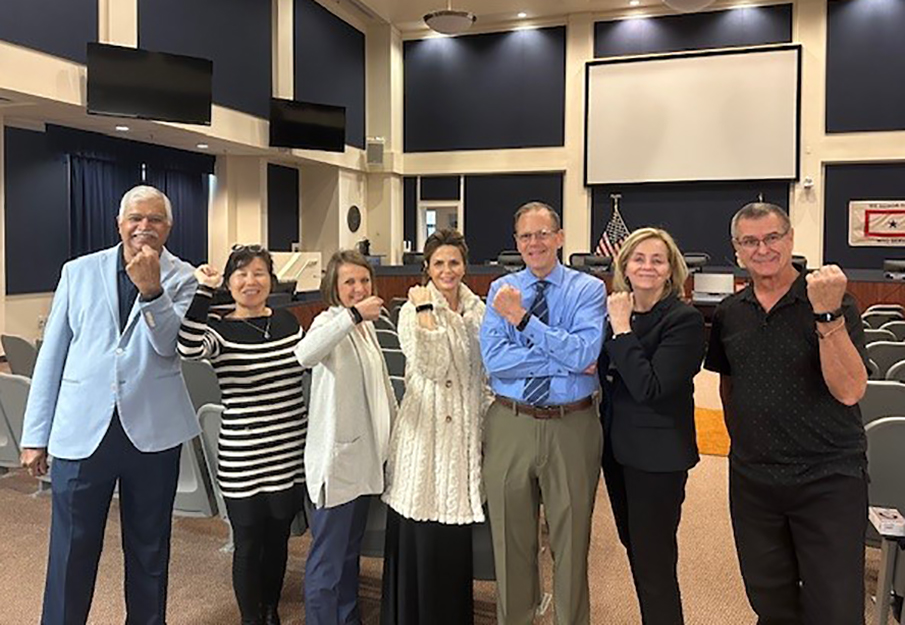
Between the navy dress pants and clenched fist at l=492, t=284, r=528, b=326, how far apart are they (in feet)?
3.95

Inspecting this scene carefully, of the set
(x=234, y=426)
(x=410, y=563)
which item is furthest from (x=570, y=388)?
(x=234, y=426)

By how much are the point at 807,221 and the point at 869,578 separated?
418 inches

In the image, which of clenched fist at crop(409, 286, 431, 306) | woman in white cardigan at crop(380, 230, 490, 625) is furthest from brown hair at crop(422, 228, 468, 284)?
clenched fist at crop(409, 286, 431, 306)

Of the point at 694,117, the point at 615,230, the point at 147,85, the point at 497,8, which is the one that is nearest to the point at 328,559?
the point at 147,85

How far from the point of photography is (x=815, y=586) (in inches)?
79.9

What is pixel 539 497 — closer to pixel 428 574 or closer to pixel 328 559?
pixel 428 574

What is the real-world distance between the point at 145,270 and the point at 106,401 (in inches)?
18.8

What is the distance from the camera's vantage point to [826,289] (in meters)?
1.84

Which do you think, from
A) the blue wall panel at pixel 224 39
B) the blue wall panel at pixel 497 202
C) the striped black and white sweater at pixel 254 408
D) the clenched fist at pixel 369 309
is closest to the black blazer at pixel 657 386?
the clenched fist at pixel 369 309

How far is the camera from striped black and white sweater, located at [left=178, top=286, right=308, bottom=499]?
2.45 meters

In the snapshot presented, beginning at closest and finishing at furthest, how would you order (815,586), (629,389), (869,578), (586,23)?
(815,586) → (629,389) → (869,578) → (586,23)

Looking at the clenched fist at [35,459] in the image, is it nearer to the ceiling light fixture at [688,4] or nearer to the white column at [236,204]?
the ceiling light fixture at [688,4]

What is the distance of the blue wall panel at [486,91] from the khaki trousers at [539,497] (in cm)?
1225

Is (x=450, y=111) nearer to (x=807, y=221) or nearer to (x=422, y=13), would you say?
(x=422, y=13)
